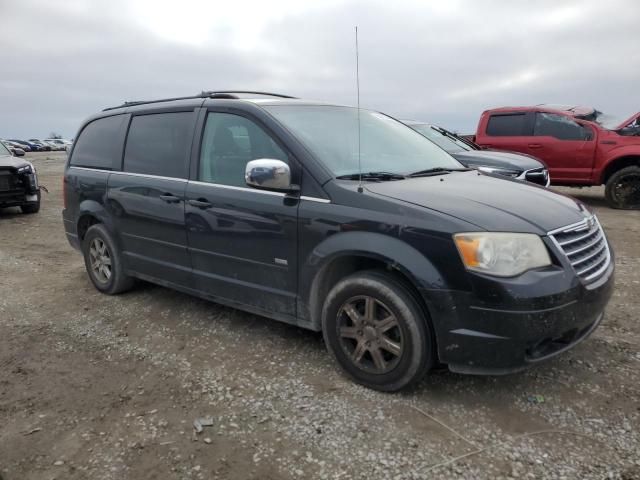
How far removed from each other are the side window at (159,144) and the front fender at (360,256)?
140 centimetres

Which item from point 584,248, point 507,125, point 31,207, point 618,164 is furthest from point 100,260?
point 618,164

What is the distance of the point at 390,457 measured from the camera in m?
2.39

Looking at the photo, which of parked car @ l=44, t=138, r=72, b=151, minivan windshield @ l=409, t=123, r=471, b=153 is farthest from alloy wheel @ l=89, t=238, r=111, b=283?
parked car @ l=44, t=138, r=72, b=151

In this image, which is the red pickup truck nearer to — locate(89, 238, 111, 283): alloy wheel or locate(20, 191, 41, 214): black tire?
locate(89, 238, 111, 283): alloy wheel

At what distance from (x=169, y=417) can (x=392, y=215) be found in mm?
1646

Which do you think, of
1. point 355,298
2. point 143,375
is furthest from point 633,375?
point 143,375

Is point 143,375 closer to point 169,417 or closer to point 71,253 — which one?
point 169,417

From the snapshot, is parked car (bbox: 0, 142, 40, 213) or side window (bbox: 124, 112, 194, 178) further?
parked car (bbox: 0, 142, 40, 213)

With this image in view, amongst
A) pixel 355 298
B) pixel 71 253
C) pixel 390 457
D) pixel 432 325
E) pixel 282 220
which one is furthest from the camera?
pixel 71 253

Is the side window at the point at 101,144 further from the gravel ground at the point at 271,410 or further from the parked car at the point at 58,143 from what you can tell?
the parked car at the point at 58,143

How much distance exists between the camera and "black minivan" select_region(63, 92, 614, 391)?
2.56 metres

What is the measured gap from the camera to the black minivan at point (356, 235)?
8.39ft

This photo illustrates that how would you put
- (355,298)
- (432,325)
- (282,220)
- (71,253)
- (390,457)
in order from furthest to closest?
(71,253) < (282,220) < (355,298) < (432,325) < (390,457)

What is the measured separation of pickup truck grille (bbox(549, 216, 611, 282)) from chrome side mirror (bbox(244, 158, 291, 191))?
1.52 metres
